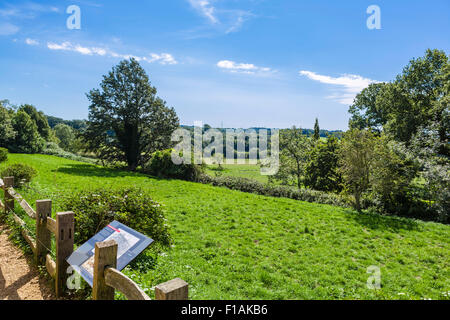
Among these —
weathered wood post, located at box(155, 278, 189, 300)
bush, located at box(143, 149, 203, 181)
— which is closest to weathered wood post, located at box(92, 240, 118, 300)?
weathered wood post, located at box(155, 278, 189, 300)

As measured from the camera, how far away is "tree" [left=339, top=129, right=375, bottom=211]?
12.5 m

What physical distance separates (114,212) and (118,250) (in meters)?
2.57

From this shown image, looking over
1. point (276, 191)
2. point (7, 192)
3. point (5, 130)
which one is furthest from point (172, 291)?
point (5, 130)

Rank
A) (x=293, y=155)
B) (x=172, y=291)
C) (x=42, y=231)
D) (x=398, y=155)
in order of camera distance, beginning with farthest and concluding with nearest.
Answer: (x=293, y=155) → (x=398, y=155) → (x=42, y=231) → (x=172, y=291)

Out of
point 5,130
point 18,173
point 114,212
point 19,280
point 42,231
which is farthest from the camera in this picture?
point 5,130

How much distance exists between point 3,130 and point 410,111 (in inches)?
2061

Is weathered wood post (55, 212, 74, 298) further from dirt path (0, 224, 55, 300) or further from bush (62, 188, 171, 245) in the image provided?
bush (62, 188, 171, 245)

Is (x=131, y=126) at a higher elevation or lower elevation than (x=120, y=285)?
higher

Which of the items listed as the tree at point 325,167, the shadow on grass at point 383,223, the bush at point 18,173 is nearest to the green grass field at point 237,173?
the tree at point 325,167

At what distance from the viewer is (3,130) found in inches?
1447

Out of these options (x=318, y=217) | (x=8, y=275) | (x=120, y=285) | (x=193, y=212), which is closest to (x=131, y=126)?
(x=193, y=212)

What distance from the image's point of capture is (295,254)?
7133 millimetres

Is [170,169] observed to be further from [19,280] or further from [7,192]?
[19,280]
